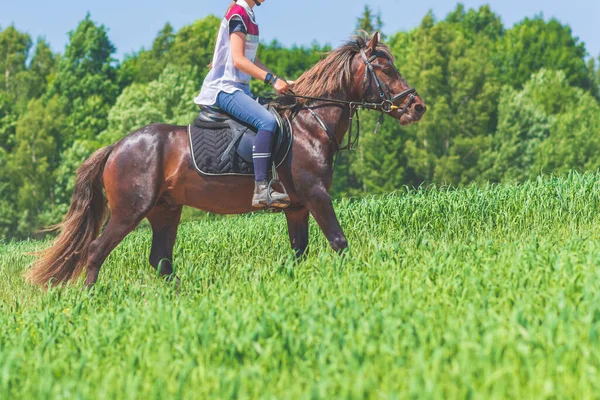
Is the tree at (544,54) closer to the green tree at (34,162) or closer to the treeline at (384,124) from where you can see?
the treeline at (384,124)

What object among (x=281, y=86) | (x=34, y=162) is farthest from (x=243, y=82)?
(x=34, y=162)

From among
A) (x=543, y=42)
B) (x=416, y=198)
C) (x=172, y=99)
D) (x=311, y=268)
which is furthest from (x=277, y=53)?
(x=311, y=268)

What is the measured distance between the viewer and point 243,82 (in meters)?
8.41

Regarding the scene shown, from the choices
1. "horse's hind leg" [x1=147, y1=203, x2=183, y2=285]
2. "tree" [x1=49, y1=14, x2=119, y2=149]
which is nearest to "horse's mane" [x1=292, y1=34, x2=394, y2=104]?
"horse's hind leg" [x1=147, y1=203, x2=183, y2=285]

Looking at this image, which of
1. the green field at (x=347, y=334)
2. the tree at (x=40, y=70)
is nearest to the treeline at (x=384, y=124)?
the tree at (x=40, y=70)

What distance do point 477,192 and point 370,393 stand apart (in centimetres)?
799

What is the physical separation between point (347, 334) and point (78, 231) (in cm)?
495

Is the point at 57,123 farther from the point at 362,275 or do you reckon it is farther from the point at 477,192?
the point at 362,275

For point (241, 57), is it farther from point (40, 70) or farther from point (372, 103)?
point (40, 70)

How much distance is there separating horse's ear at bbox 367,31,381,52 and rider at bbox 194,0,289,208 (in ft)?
2.99

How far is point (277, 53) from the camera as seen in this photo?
5853 cm

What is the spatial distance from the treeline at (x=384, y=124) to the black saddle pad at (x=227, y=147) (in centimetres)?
3685

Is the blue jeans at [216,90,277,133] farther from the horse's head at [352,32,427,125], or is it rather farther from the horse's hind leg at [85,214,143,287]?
the horse's hind leg at [85,214,143,287]

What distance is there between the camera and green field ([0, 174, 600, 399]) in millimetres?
3959
